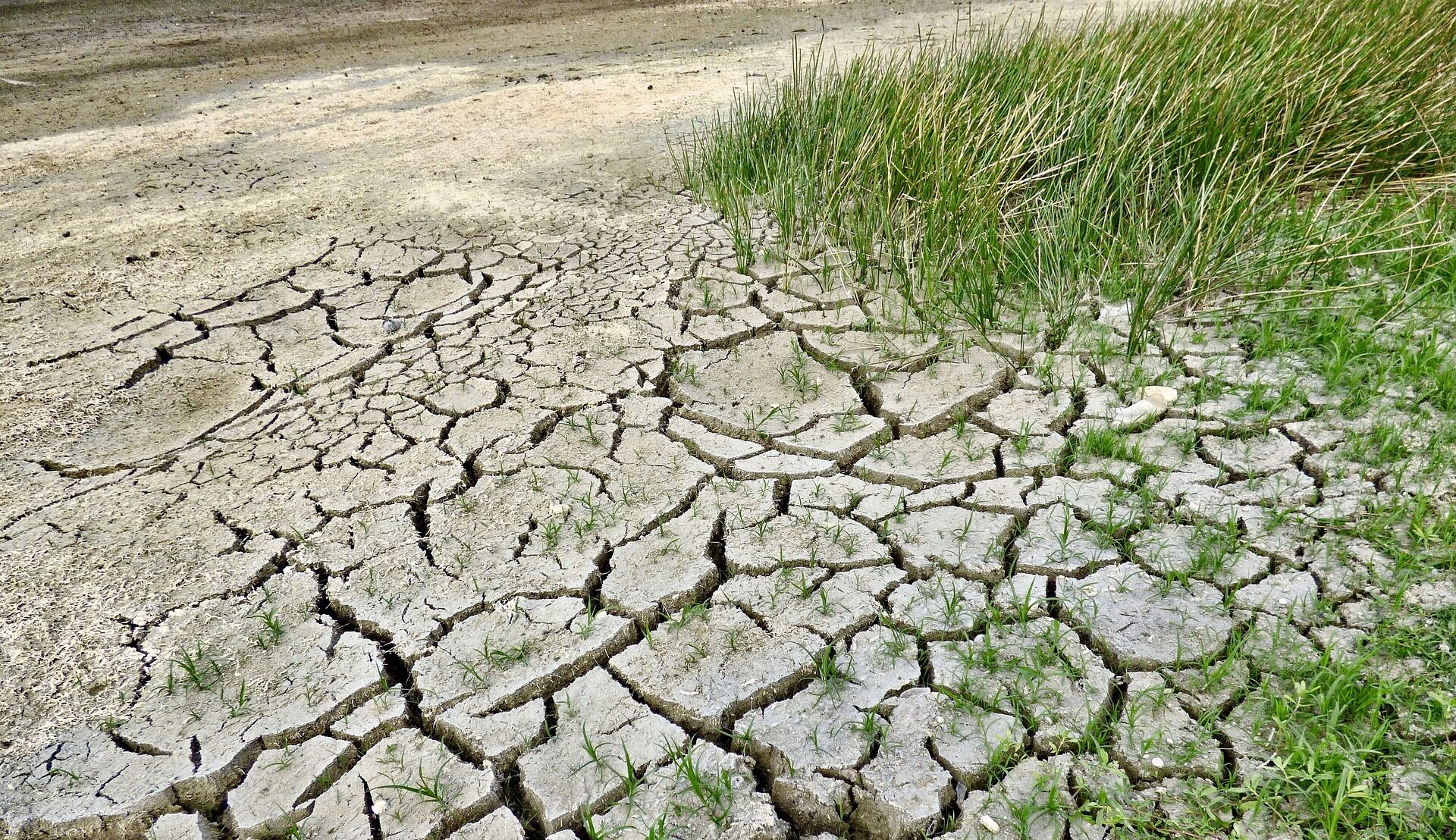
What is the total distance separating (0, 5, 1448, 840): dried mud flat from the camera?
1.79 m

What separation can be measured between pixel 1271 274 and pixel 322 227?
365cm

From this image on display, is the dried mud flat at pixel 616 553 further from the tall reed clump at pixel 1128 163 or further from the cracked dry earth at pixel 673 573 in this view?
the tall reed clump at pixel 1128 163

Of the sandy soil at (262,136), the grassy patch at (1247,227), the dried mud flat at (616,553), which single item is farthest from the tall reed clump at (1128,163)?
the sandy soil at (262,136)

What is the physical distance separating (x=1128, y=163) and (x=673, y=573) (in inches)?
90.5

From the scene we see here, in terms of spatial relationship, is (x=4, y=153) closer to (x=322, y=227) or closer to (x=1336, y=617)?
(x=322, y=227)

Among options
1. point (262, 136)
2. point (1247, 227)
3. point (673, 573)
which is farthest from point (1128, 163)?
point (262, 136)

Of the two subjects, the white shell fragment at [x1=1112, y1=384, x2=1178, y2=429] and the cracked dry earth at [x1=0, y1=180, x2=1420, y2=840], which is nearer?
the cracked dry earth at [x1=0, y1=180, x2=1420, y2=840]

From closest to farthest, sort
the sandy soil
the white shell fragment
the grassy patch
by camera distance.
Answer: the grassy patch → the white shell fragment → the sandy soil

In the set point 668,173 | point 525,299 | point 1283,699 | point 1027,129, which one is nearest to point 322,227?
point 525,299

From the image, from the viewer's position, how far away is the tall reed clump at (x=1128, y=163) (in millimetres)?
3160

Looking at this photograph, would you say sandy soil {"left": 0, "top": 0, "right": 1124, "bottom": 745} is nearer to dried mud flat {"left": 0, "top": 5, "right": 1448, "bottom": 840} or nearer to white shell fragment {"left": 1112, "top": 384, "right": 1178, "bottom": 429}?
dried mud flat {"left": 0, "top": 5, "right": 1448, "bottom": 840}

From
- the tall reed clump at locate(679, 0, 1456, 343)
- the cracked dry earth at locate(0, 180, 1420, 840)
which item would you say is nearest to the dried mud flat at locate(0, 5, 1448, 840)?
the cracked dry earth at locate(0, 180, 1420, 840)

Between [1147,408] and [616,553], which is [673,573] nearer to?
[616,553]

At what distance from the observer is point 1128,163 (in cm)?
Answer: 345
